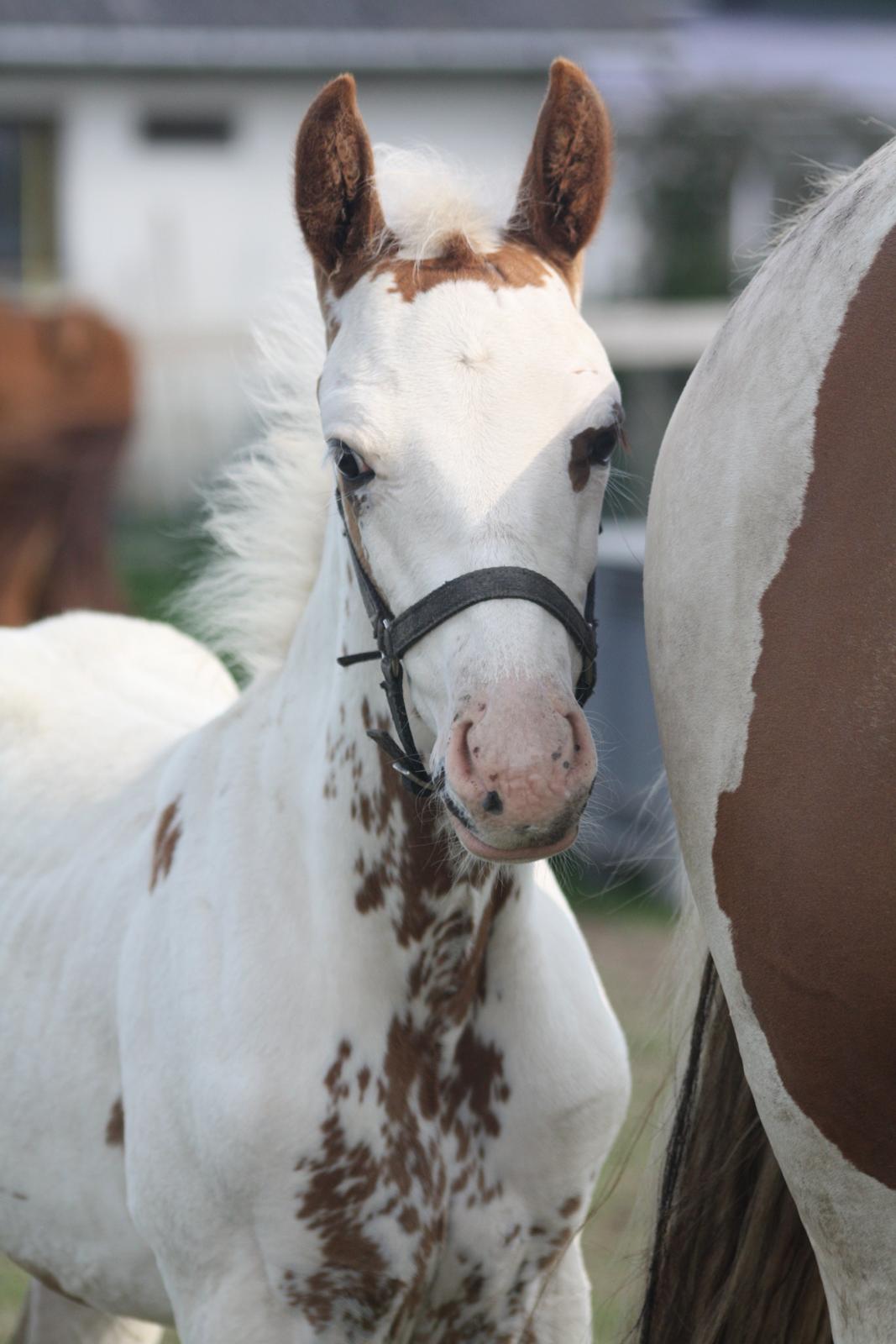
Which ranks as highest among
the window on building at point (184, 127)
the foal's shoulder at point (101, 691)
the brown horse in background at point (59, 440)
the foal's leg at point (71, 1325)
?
the foal's shoulder at point (101, 691)

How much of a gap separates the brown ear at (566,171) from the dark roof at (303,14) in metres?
16.1

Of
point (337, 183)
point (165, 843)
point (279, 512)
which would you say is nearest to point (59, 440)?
point (279, 512)

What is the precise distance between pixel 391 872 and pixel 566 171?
35.9 inches

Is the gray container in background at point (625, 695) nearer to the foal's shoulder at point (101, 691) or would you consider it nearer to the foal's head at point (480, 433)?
the foal's shoulder at point (101, 691)

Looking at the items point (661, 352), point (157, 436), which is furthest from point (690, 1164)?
point (157, 436)

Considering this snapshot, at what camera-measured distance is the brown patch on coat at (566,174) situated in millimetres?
2014

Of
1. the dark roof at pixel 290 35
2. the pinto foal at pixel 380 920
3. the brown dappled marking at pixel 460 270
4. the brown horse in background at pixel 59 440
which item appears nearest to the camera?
the pinto foal at pixel 380 920

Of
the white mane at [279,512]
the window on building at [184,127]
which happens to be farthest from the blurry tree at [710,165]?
the white mane at [279,512]

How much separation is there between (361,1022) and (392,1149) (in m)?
0.16

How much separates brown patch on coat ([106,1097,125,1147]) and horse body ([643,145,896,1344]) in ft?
3.18

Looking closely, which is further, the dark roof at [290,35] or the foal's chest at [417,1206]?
the dark roof at [290,35]

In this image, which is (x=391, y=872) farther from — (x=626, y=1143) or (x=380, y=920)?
(x=626, y=1143)

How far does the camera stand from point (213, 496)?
2676 mm

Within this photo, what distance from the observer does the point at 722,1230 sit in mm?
1960
